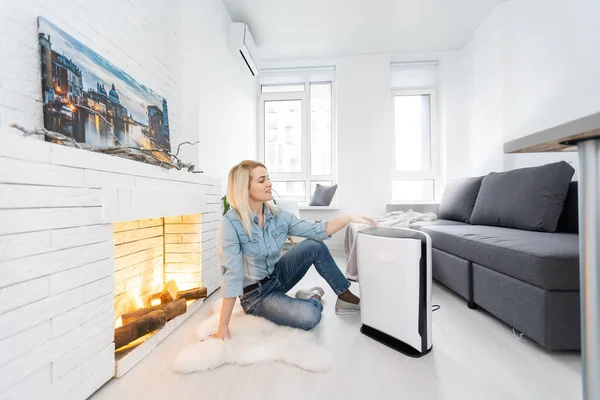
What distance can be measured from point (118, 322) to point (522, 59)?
13.4ft

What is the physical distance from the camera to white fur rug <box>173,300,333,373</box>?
1.17 metres

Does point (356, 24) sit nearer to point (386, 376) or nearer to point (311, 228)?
point (311, 228)

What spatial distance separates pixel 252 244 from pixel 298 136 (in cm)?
347

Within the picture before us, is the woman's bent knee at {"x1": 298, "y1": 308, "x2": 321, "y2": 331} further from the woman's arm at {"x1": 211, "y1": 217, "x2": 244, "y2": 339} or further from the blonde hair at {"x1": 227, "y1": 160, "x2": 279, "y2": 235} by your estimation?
the blonde hair at {"x1": 227, "y1": 160, "x2": 279, "y2": 235}

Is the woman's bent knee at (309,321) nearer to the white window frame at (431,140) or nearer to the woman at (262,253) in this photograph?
the woman at (262,253)

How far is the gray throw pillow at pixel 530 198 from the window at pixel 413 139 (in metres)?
2.05

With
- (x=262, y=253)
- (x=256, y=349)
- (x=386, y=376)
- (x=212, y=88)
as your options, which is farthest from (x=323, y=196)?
(x=386, y=376)

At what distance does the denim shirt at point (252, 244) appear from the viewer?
1345mm

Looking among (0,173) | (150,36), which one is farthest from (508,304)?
(150,36)

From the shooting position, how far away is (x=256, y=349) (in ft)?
4.14

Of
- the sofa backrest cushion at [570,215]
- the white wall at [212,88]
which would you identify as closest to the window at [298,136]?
the white wall at [212,88]

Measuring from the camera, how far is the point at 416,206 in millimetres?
3928

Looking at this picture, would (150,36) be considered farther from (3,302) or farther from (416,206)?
(416,206)

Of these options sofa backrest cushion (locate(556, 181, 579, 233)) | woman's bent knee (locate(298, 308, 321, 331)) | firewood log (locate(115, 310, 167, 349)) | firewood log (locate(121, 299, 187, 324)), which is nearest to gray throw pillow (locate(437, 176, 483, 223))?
sofa backrest cushion (locate(556, 181, 579, 233))
